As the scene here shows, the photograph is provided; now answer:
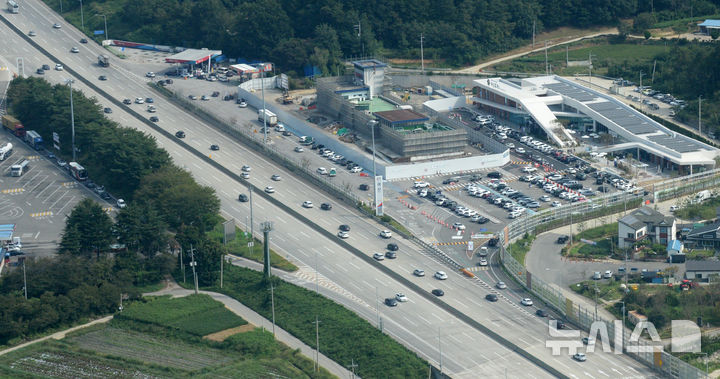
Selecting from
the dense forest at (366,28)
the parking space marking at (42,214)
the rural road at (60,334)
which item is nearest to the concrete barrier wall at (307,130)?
the dense forest at (366,28)

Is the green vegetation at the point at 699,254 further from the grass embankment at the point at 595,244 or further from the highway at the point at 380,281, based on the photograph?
the highway at the point at 380,281

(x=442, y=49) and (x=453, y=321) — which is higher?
(x=442, y=49)

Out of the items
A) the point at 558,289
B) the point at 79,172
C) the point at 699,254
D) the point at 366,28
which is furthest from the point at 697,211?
the point at 366,28

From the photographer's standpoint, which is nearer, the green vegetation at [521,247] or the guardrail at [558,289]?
the guardrail at [558,289]

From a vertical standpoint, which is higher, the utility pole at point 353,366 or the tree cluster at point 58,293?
the tree cluster at point 58,293

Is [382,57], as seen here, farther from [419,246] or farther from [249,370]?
[249,370]

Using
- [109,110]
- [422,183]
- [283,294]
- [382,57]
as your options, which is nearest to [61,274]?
[283,294]
